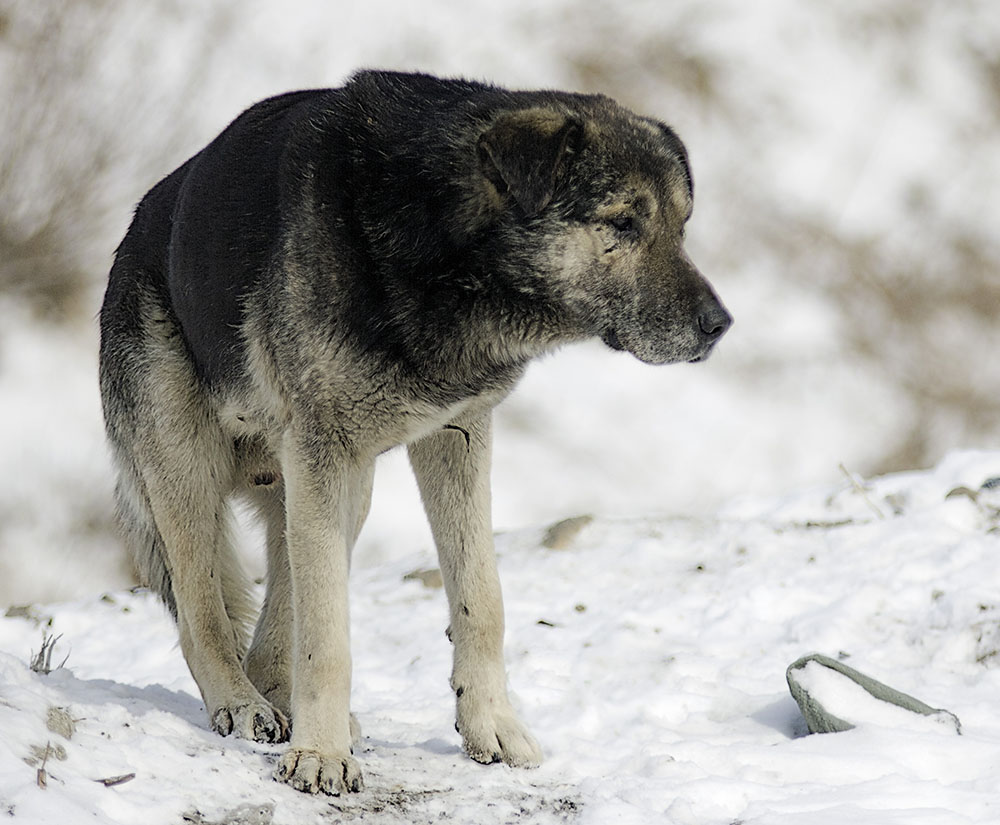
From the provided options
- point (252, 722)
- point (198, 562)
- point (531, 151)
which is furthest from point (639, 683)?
point (531, 151)

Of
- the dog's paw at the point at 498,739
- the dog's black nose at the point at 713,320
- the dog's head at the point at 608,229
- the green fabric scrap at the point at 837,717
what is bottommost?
the dog's paw at the point at 498,739

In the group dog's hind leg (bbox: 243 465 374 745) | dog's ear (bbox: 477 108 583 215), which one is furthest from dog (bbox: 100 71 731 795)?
dog's hind leg (bbox: 243 465 374 745)

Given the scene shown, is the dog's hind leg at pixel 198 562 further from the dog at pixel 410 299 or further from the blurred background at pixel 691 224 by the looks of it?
the blurred background at pixel 691 224

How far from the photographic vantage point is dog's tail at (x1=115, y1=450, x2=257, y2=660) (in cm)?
448

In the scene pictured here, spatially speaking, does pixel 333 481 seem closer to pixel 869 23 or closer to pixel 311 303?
pixel 311 303

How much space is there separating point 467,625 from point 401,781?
576mm

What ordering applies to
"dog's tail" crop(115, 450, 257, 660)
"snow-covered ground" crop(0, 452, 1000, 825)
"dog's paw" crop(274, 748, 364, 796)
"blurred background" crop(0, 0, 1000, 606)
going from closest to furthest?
1. "snow-covered ground" crop(0, 452, 1000, 825)
2. "dog's paw" crop(274, 748, 364, 796)
3. "dog's tail" crop(115, 450, 257, 660)
4. "blurred background" crop(0, 0, 1000, 606)

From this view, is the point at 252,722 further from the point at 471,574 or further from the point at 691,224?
the point at 691,224

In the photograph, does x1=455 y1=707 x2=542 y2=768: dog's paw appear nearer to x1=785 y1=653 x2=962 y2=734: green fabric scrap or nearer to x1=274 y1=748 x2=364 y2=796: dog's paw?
x1=274 y1=748 x2=364 y2=796: dog's paw

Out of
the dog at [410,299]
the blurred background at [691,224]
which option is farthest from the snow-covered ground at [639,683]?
the blurred background at [691,224]

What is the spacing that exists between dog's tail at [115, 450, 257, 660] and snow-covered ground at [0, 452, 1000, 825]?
345 millimetres

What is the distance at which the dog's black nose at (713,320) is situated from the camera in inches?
141

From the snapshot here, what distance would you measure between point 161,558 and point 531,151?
6.91 ft

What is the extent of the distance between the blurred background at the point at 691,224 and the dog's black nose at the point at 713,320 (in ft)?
16.9
